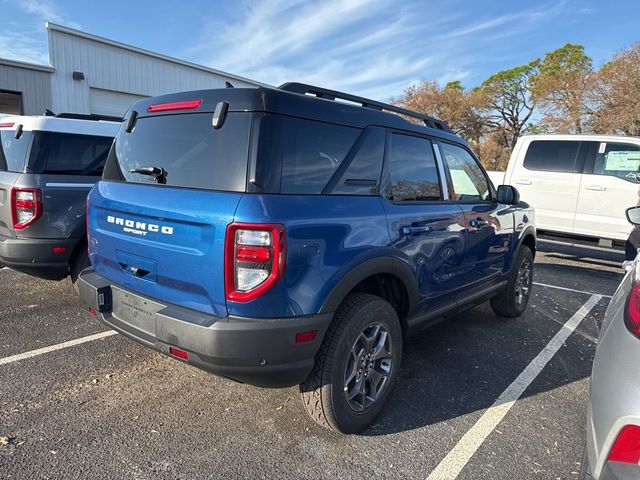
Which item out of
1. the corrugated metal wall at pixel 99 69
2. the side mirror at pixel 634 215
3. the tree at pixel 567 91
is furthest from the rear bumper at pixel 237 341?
the tree at pixel 567 91

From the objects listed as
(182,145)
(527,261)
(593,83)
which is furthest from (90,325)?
(593,83)

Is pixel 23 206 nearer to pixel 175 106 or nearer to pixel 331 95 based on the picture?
pixel 175 106

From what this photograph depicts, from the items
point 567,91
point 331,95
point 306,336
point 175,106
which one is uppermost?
point 567,91

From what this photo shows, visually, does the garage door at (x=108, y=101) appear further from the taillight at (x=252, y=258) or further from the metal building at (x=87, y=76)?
the taillight at (x=252, y=258)

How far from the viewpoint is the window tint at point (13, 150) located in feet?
14.8

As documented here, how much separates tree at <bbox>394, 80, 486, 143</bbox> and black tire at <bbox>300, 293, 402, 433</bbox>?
34.7 meters

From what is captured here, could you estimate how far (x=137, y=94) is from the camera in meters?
17.3

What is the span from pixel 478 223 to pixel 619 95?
898 inches

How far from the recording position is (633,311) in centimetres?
163

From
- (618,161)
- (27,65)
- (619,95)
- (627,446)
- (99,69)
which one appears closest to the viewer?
(627,446)

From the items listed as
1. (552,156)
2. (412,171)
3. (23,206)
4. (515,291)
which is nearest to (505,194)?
(515,291)

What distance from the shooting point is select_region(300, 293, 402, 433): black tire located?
8.25ft

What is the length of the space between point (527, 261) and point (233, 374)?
13.3ft

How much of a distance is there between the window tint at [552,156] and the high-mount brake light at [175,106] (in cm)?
773
